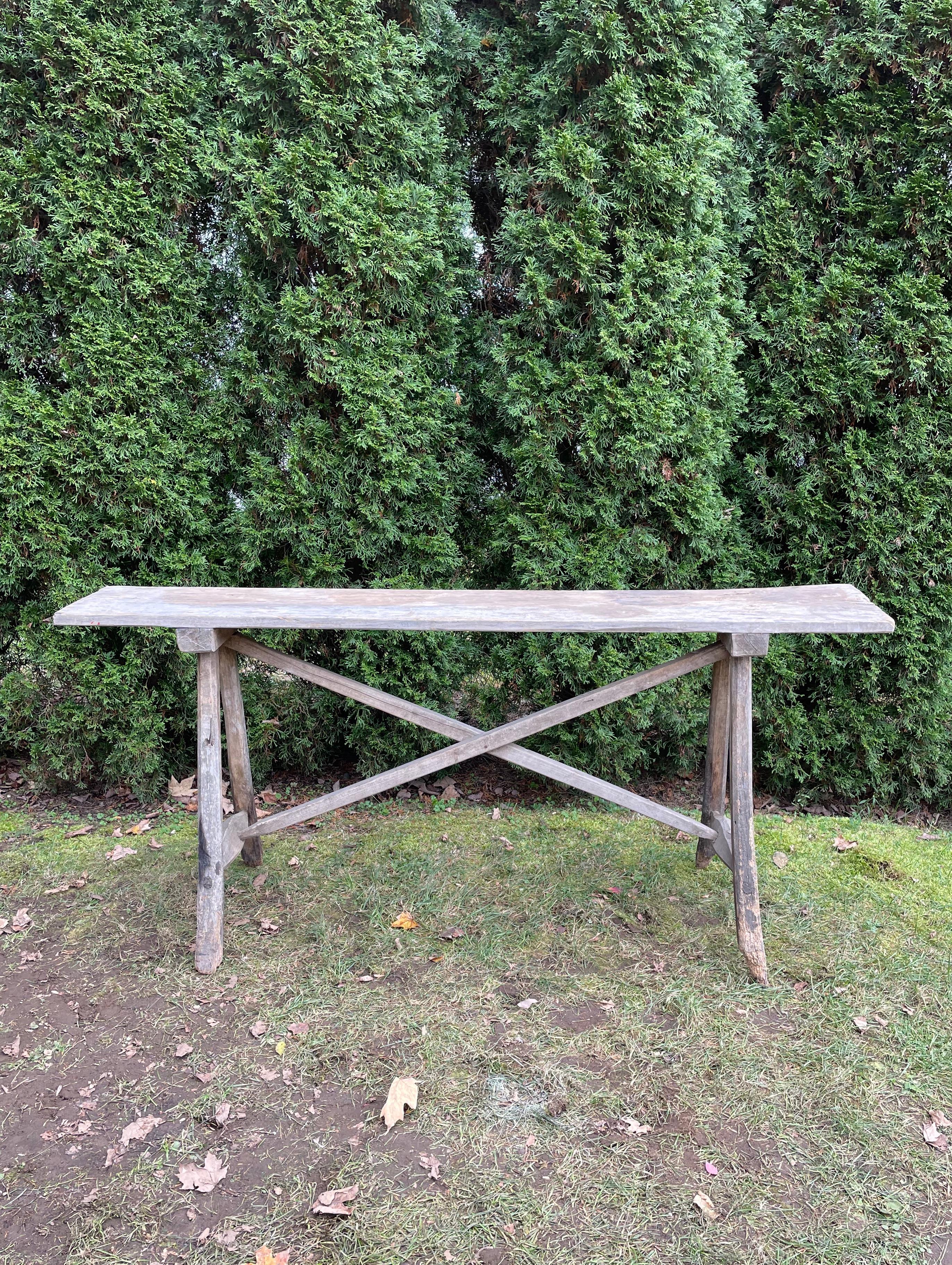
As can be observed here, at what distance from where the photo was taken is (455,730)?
3.11 meters

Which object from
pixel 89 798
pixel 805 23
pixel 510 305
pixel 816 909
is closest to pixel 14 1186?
pixel 89 798

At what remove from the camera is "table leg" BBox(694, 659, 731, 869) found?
10.7 feet

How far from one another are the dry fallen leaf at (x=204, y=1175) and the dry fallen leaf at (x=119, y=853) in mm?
1850

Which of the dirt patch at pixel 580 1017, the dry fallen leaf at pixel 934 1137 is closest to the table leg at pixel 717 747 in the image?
the dirt patch at pixel 580 1017

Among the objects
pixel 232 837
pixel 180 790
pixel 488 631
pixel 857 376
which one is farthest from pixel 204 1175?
pixel 857 376

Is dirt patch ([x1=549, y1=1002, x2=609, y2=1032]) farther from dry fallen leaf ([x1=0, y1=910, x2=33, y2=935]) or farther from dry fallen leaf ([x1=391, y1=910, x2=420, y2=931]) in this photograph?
dry fallen leaf ([x1=0, y1=910, x2=33, y2=935])

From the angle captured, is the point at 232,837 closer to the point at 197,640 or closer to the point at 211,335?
the point at 197,640

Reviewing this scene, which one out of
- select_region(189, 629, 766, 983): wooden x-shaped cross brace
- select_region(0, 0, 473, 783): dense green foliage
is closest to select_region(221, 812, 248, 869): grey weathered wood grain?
select_region(189, 629, 766, 983): wooden x-shaped cross brace

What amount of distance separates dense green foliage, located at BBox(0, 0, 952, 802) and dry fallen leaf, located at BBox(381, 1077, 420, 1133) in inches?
78.8

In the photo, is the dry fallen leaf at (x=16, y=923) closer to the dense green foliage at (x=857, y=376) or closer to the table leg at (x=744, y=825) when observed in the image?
the table leg at (x=744, y=825)

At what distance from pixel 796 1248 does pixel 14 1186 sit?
1962 millimetres

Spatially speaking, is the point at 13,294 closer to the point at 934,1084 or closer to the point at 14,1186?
the point at 14,1186

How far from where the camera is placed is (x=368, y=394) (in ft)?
12.4

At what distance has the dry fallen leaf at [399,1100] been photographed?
2.30 metres
